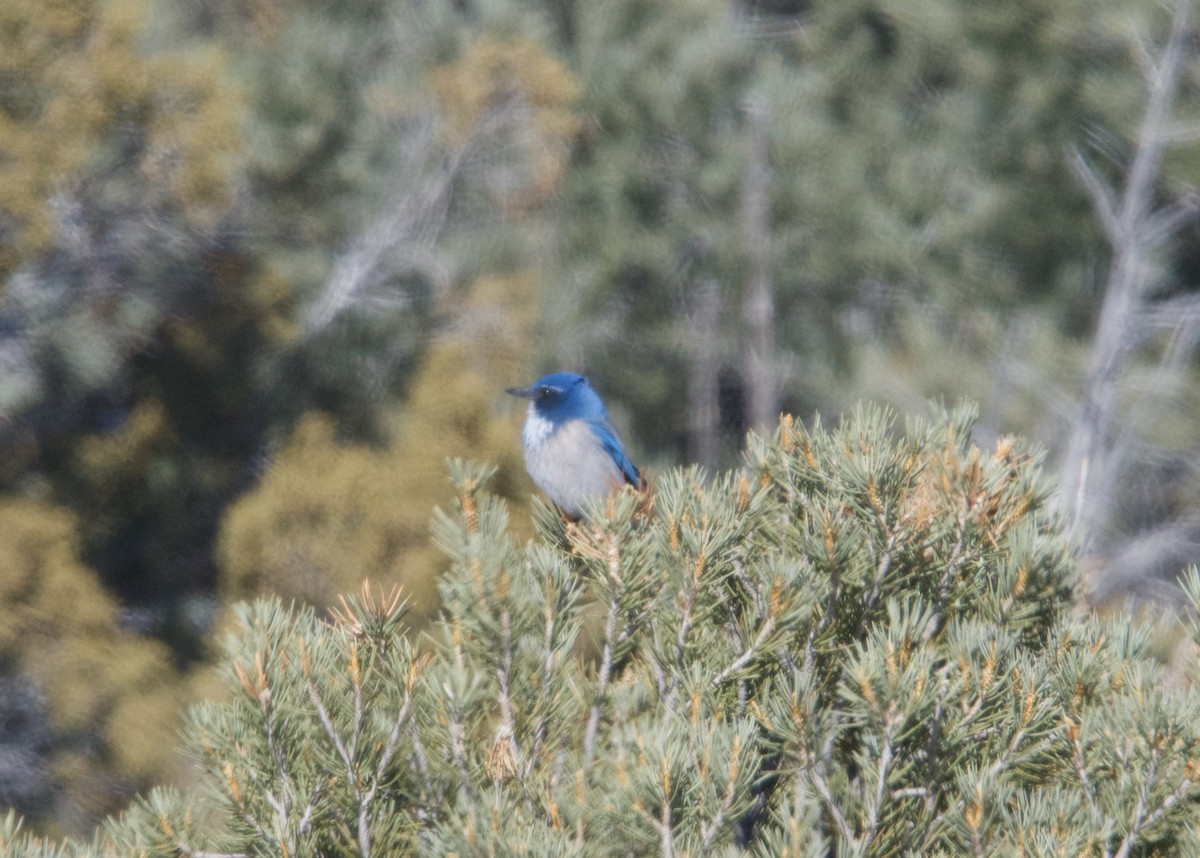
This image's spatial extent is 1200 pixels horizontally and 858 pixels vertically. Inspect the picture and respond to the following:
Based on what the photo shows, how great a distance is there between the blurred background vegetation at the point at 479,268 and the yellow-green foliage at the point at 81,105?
25mm

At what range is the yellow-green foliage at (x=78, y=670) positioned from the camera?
1065 centimetres

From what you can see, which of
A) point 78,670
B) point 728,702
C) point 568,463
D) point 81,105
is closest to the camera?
→ point 728,702

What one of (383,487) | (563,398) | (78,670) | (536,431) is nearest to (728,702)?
(536,431)

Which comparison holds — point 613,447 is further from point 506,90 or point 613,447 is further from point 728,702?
point 506,90

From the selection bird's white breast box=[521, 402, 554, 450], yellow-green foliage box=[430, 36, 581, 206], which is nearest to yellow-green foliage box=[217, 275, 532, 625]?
yellow-green foliage box=[430, 36, 581, 206]

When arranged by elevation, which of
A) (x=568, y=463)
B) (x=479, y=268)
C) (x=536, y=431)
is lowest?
(x=568, y=463)

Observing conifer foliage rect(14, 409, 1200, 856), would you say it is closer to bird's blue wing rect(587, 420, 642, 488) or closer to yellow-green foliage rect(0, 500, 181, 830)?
bird's blue wing rect(587, 420, 642, 488)

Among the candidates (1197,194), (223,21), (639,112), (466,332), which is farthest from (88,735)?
(1197,194)

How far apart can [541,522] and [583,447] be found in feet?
6.12

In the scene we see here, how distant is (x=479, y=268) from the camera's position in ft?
42.4

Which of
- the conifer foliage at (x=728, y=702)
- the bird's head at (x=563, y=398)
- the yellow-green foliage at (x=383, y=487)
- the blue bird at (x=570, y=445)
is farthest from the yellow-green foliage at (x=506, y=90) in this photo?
the conifer foliage at (x=728, y=702)

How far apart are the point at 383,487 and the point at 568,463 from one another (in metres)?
6.17

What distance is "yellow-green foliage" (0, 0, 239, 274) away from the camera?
30.5ft

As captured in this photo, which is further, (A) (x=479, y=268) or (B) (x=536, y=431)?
(A) (x=479, y=268)
